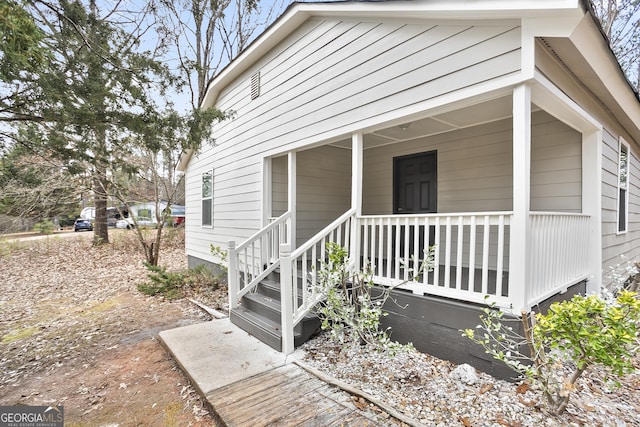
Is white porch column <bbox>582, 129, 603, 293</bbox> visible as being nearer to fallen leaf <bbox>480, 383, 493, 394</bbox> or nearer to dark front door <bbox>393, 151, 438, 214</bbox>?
dark front door <bbox>393, 151, 438, 214</bbox>

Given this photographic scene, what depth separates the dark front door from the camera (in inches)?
199

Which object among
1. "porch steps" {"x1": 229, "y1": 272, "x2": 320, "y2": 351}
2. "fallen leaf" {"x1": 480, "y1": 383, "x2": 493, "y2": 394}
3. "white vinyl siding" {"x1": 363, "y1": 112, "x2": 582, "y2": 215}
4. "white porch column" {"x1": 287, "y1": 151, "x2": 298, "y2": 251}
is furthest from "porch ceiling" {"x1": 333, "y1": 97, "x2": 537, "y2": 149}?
"fallen leaf" {"x1": 480, "y1": 383, "x2": 493, "y2": 394}

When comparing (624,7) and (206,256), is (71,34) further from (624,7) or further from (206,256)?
(624,7)

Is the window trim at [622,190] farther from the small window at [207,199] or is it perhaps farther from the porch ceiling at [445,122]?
the small window at [207,199]

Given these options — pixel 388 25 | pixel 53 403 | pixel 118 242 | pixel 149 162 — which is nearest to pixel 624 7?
pixel 388 25

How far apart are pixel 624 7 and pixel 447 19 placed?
1210cm

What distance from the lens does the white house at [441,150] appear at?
2.62 meters

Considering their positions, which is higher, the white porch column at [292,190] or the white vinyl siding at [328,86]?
the white vinyl siding at [328,86]

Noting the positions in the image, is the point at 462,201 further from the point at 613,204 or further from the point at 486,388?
the point at 486,388

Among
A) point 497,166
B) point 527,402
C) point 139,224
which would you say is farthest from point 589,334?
point 139,224

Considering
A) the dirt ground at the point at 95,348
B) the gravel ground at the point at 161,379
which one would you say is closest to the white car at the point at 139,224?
the dirt ground at the point at 95,348

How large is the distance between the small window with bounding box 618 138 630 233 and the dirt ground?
21.1 ft

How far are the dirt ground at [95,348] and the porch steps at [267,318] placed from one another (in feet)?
2.97

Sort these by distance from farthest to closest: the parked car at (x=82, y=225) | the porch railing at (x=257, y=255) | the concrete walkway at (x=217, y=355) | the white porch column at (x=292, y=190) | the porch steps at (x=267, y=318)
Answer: the parked car at (x=82, y=225)
the white porch column at (x=292, y=190)
the porch railing at (x=257, y=255)
the porch steps at (x=267, y=318)
the concrete walkway at (x=217, y=355)
